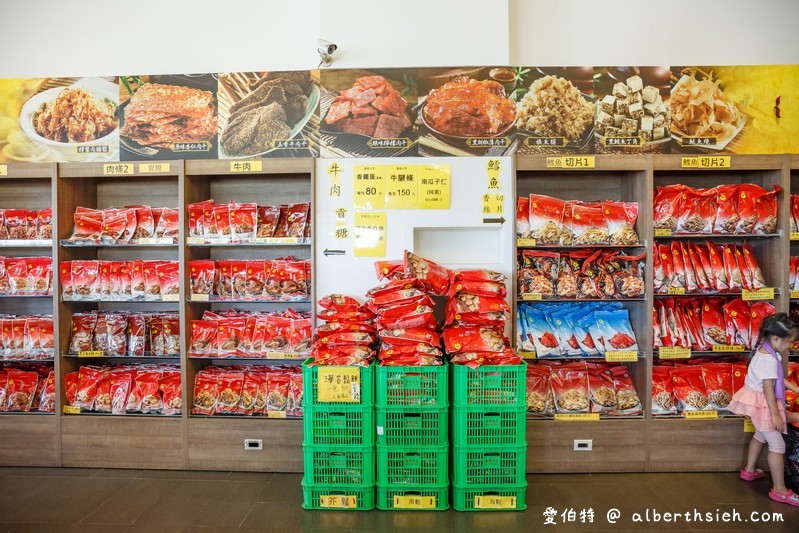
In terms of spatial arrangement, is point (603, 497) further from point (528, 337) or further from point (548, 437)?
point (528, 337)

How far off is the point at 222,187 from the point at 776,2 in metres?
4.82

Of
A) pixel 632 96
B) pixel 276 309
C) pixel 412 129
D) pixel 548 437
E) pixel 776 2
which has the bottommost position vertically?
pixel 548 437

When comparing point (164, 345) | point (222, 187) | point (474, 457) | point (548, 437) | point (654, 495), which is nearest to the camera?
point (474, 457)

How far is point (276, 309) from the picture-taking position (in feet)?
13.0

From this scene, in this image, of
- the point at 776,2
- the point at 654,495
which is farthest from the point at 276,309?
the point at 776,2

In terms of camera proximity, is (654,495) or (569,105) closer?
(654,495)

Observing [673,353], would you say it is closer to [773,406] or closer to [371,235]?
[773,406]

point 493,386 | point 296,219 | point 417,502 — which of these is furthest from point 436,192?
point 417,502

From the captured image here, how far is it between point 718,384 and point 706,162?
1.63 metres

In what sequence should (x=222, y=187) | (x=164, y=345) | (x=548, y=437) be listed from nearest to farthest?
(x=548, y=437)
(x=164, y=345)
(x=222, y=187)

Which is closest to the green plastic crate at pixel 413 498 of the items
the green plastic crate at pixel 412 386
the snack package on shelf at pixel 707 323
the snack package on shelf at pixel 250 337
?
the green plastic crate at pixel 412 386

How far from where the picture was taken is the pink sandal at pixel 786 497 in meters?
2.97

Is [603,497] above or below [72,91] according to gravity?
below

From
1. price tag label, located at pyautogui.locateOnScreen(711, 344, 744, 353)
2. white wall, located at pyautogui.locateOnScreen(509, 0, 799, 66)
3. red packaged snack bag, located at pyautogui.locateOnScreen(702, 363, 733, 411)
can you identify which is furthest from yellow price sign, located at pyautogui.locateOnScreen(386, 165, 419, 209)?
red packaged snack bag, located at pyautogui.locateOnScreen(702, 363, 733, 411)
